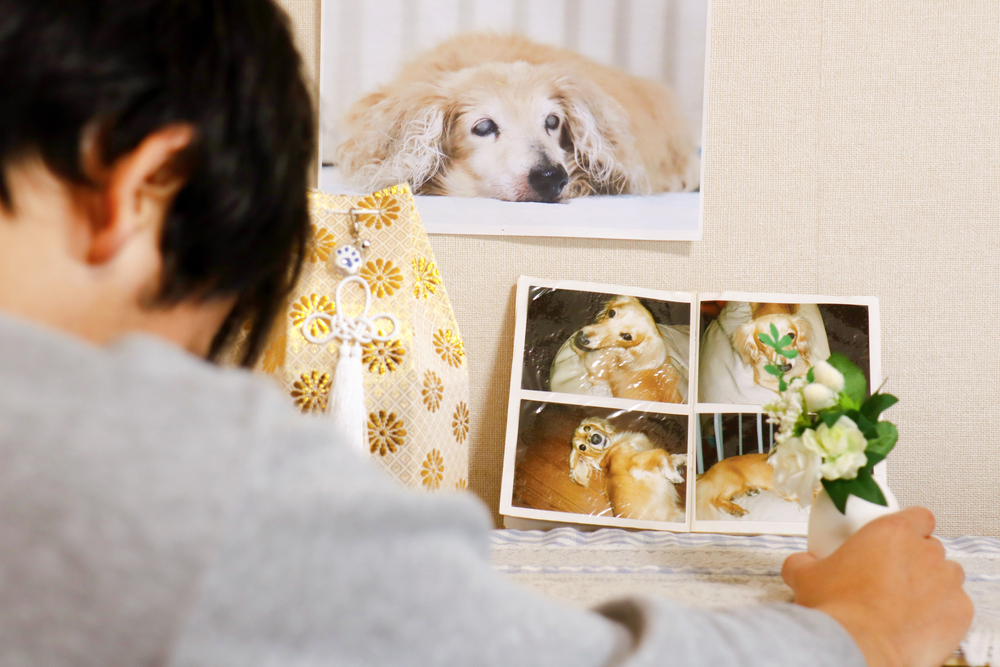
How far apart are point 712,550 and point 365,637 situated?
1.91ft

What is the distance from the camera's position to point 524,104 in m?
0.92

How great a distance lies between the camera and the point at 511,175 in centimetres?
92

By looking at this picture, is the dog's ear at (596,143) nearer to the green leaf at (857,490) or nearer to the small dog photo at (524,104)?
the small dog photo at (524,104)

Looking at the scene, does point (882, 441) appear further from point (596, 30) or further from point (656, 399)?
point (596, 30)

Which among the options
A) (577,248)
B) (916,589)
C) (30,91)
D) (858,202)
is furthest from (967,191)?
(30,91)

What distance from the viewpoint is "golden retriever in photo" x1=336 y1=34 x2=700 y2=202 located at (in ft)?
3.03

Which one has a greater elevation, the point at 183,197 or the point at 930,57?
the point at 930,57

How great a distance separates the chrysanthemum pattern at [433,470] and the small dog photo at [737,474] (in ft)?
1.04

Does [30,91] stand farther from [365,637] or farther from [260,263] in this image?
[365,637]

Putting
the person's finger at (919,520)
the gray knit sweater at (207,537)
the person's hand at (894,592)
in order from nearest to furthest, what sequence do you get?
the gray knit sweater at (207,537) → the person's hand at (894,592) → the person's finger at (919,520)

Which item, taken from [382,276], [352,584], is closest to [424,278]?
[382,276]

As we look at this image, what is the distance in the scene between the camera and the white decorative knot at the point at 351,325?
756mm

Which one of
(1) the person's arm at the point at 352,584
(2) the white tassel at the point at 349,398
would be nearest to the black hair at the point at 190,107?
(1) the person's arm at the point at 352,584

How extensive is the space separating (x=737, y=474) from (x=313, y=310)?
532 mm
